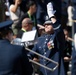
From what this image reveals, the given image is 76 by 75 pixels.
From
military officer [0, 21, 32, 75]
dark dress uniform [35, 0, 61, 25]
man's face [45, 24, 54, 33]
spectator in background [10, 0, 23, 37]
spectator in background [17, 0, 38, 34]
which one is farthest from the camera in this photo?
dark dress uniform [35, 0, 61, 25]

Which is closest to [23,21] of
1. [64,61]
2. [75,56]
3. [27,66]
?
[64,61]

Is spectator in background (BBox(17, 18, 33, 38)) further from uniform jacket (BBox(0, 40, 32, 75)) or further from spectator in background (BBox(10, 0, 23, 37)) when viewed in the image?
uniform jacket (BBox(0, 40, 32, 75))

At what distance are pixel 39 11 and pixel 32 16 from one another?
0.43 m

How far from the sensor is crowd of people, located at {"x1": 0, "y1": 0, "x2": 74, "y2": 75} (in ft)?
21.9

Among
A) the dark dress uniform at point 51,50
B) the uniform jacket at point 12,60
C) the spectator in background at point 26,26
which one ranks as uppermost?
the uniform jacket at point 12,60

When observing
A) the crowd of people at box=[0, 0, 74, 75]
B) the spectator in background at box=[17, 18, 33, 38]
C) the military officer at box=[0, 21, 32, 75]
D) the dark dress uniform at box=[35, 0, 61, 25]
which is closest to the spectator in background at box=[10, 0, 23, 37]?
the crowd of people at box=[0, 0, 74, 75]

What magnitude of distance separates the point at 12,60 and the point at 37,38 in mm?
3446

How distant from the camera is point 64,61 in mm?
10781

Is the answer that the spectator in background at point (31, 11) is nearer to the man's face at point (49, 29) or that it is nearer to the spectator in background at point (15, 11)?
the spectator in background at point (15, 11)

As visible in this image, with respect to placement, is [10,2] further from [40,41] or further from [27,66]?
[27,66]

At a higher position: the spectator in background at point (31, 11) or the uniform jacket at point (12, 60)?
the uniform jacket at point (12, 60)

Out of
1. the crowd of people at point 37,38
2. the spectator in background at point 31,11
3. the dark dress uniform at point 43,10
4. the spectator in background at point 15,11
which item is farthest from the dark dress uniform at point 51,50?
the dark dress uniform at point 43,10

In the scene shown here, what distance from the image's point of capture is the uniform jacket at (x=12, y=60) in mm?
6625

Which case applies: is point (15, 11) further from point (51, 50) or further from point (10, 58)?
point (10, 58)
